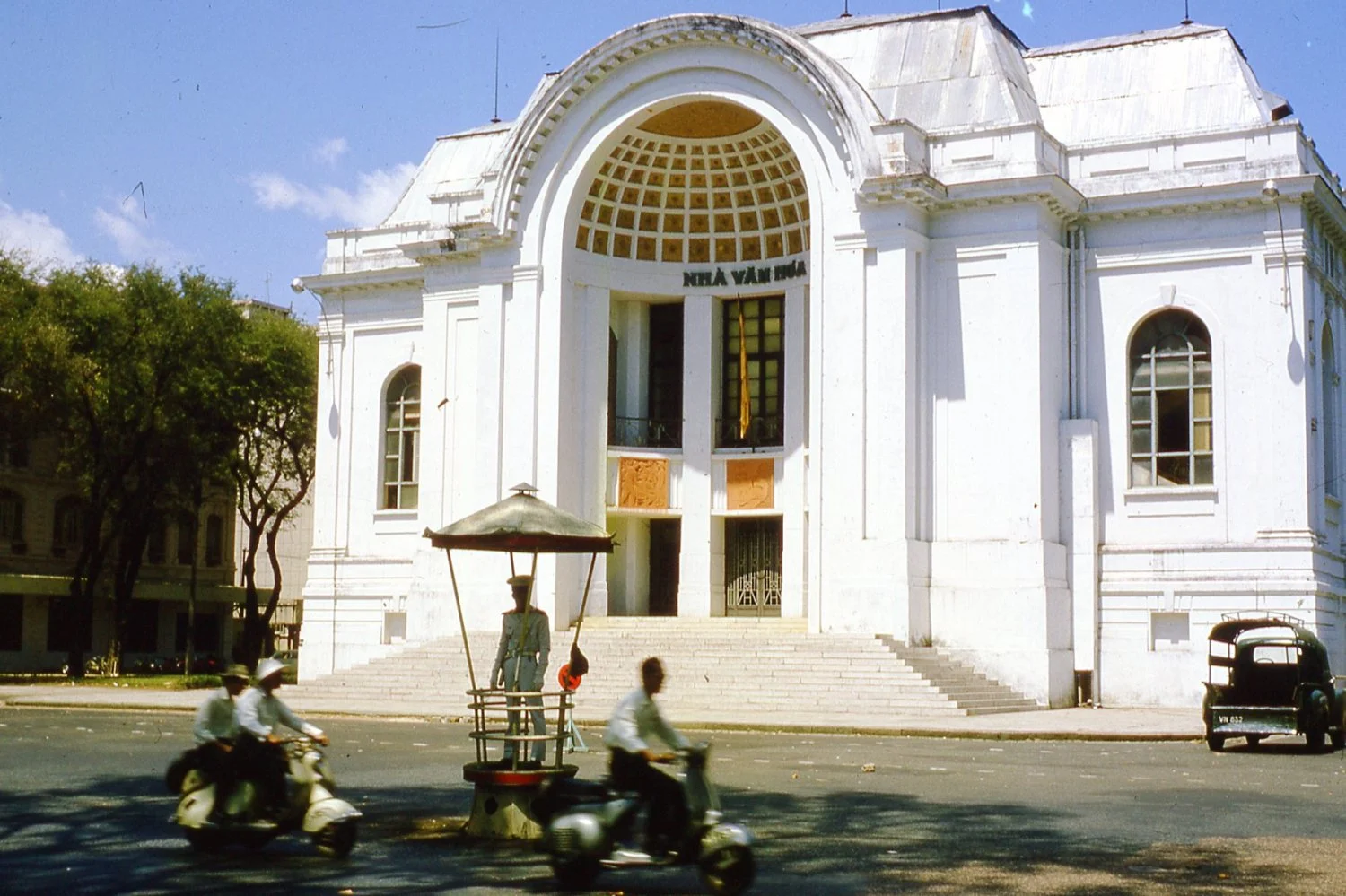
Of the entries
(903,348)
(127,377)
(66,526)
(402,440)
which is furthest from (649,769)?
(66,526)

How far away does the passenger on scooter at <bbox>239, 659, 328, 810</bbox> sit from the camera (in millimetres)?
10742

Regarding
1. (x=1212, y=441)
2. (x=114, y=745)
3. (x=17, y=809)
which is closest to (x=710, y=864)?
(x=17, y=809)

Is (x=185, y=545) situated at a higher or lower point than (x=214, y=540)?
lower

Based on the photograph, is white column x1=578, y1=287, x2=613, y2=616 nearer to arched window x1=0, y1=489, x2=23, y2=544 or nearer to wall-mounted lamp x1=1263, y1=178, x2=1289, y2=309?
wall-mounted lamp x1=1263, y1=178, x2=1289, y2=309

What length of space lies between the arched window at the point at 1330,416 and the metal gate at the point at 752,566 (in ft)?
36.8

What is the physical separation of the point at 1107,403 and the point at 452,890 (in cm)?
2438

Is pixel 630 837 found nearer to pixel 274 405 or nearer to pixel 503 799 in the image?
pixel 503 799

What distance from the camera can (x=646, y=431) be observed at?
123 feet

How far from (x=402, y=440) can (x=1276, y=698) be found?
75.2ft

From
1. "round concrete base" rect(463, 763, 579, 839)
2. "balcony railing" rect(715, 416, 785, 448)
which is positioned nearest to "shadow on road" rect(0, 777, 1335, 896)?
"round concrete base" rect(463, 763, 579, 839)

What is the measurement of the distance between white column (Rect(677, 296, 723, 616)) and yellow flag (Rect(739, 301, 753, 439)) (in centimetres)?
61

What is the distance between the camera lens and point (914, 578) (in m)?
30.7

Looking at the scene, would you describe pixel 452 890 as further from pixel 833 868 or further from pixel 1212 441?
pixel 1212 441

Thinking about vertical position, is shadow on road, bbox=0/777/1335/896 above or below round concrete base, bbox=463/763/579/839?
below
